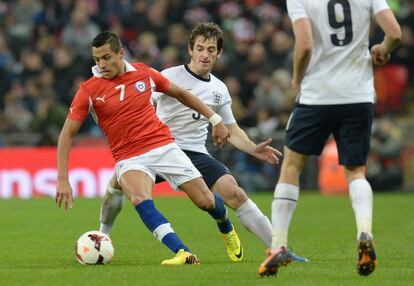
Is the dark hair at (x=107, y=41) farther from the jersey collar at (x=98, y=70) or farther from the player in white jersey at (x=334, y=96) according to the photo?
the player in white jersey at (x=334, y=96)

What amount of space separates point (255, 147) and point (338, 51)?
5.65ft

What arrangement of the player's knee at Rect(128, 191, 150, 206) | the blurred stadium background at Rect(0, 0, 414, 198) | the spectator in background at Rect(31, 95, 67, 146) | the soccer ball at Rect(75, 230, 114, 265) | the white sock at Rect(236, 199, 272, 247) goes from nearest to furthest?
the player's knee at Rect(128, 191, 150, 206) → the soccer ball at Rect(75, 230, 114, 265) → the white sock at Rect(236, 199, 272, 247) → the blurred stadium background at Rect(0, 0, 414, 198) → the spectator in background at Rect(31, 95, 67, 146)

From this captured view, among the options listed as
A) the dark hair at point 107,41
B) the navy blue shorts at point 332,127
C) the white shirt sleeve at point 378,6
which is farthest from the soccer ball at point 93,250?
the white shirt sleeve at point 378,6

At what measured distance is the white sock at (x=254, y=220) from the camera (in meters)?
10.0

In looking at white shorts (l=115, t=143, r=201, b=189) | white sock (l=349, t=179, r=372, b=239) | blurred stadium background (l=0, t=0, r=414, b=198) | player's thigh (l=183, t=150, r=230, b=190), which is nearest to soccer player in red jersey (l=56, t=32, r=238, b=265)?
white shorts (l=115, t=143, r=201, b=189)

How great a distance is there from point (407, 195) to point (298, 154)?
45.8ft

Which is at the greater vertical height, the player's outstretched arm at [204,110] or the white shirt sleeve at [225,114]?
the player's outstretched arm at [204,110]

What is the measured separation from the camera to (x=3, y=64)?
2430 cm

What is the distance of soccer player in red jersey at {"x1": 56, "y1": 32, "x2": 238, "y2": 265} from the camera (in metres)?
9.31

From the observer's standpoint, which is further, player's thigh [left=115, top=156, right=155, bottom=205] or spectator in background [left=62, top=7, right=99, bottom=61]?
spectator in background [left=62, top=7, right=99, bottom=61]

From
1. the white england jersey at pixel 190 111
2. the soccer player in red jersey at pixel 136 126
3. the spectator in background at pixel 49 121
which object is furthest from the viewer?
the spectator in background at pixel 49 121

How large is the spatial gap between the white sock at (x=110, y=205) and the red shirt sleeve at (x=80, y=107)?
3.13 feet

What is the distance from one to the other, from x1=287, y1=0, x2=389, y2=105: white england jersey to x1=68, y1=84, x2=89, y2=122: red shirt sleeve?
2058 millimetres

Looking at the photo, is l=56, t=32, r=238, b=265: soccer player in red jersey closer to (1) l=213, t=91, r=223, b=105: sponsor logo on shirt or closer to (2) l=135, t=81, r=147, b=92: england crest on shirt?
(2) l=135, t=81, r=147, b=92: england crest on shirt
